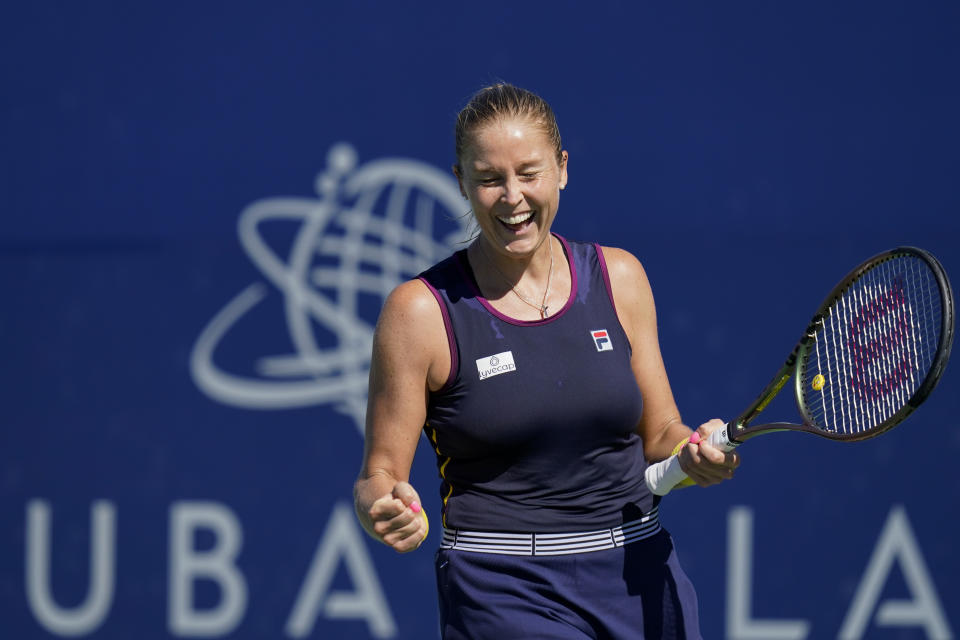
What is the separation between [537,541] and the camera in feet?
7.72

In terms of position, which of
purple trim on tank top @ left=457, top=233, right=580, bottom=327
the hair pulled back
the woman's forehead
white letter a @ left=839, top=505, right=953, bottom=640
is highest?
the hair pulled back

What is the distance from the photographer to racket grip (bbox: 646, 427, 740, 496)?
2.33m

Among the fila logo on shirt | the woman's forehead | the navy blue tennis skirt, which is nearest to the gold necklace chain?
the fila logo on shirt

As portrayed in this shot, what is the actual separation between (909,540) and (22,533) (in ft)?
10.1

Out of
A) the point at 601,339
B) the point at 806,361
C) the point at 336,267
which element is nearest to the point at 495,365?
the point at 601,339

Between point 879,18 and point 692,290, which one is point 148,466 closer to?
point 692,290

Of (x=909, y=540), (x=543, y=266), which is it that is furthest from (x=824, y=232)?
(x=543, y=266)

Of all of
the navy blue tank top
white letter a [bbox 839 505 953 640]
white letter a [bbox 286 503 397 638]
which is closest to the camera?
the navy blue tank top

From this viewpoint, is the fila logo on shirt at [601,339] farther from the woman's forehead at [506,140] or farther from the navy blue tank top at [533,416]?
the woman's forehead at [506,140]

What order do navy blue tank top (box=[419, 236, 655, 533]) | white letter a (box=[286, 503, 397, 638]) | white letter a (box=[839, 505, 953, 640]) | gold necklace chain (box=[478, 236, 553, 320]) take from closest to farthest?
navy blue tank top (box=[419, 236, 655, 533])
gold necklace chain (box=[478, 236, 553, 320])
white letter a (box=[839, 505, 953, 640])
white letter a (box=[286, 503, 397, 638])

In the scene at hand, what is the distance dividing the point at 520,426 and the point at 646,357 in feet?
1.28

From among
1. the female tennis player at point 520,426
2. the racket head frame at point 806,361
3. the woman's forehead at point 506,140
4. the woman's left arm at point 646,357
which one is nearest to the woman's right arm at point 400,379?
the female tennis player at point 520,426

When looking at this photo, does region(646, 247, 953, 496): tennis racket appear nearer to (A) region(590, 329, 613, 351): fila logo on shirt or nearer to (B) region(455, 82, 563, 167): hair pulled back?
(A) region(590, 329, 613, 351): fila logo on shirt

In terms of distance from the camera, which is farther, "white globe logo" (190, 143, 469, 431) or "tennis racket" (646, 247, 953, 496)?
"white globe logo" (190, 143, 469, 431)
